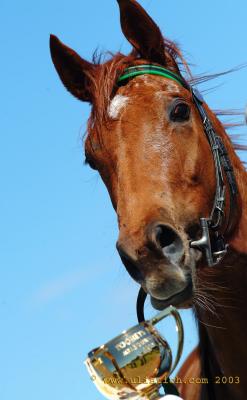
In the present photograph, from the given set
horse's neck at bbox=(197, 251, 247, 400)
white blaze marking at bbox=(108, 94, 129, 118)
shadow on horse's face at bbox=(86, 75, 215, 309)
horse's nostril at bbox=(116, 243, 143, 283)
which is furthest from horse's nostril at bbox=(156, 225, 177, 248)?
white blaze marking at bbox=(108, 94, 129, 118)

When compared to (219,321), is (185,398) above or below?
below

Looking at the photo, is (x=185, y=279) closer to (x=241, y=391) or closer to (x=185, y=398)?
(x=241, y=391)

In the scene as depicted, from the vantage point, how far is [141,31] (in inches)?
281

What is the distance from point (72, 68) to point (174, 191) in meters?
1.95

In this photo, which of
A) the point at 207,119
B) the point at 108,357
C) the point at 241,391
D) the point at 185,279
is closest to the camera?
the point at 108,357

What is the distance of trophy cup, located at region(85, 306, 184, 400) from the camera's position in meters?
3.99

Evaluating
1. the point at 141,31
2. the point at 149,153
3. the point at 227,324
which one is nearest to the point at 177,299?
the point at 227,324

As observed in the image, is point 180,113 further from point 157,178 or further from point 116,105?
point 157,178

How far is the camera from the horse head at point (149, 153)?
5629 millimetres

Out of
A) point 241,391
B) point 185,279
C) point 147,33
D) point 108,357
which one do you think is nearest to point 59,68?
point 147,33

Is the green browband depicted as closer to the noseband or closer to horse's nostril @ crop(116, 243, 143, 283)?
the noseband

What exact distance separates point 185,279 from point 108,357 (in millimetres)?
1769

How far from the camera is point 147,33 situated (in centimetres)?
709

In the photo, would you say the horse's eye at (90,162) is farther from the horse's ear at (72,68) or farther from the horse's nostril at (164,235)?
the horse's nostril at (164,235)
